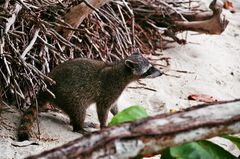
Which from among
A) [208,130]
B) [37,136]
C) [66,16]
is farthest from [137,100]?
[208,130]

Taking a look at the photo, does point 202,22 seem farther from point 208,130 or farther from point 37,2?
point 208,130

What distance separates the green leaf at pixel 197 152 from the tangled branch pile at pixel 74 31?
70.9 inches

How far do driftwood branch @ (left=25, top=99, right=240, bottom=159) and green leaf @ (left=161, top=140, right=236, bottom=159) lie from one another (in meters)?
0.31

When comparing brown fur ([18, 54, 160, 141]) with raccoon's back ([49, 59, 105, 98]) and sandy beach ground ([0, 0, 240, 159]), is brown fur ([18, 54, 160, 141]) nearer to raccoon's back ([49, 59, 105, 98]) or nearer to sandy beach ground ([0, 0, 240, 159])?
raccoon's back ([49, 59, 105, 98])

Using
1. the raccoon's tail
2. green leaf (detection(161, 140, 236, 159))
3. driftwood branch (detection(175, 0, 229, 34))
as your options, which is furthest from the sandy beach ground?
green leaf (detection(161, 140, 236, 159))

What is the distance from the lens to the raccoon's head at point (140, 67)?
4754 millimetres

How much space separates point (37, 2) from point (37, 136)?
1384 mm

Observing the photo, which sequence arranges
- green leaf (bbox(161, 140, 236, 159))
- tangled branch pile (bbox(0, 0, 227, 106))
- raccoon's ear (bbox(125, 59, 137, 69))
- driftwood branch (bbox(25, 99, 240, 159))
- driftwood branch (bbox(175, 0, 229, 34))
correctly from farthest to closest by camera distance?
1. driftwood branch (bbox(175, 0, 229, 34))
2. raccoon's ear (bbox(125, 59, 137, 69))
3. tangled branch pile (bbox(0, 0, 227, 106))
4. green leaf (bbox(161, 140, 236, 159))
5. driftwood branch (bbox(25, 99, 240, 159))

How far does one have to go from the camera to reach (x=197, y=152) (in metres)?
2.33

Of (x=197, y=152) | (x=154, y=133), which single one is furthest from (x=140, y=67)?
(x=154, y=133)

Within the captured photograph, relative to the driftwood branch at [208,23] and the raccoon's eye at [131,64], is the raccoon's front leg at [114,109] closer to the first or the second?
the raccoon's eye at [131,64]

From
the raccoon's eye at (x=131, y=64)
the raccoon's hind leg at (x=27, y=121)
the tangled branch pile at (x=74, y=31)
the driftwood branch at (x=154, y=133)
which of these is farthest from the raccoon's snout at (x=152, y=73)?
the driftwood branch at (x=154, y=133)

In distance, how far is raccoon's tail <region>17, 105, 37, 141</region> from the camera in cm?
407

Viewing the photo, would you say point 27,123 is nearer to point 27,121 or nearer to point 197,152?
point 27,121
